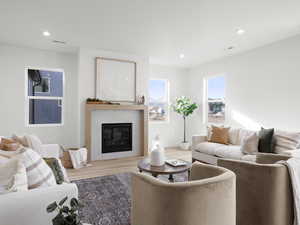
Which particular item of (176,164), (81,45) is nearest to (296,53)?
(176,164)

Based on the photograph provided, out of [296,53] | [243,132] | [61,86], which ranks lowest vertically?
[243,132]

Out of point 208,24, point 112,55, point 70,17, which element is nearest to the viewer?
point 70,17

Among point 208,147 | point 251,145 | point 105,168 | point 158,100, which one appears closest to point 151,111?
point 158,100

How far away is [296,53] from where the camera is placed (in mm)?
3383

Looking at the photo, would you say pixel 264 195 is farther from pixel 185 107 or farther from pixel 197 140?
pixel 185 107

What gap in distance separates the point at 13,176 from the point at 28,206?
0.24 metres

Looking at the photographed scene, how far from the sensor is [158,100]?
579 centimetres

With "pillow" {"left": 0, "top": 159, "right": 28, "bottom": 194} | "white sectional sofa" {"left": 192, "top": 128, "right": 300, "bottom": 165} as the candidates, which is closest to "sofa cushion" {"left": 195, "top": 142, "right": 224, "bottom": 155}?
"white sectional sofa" {"left": 192, "top": 128, "right": 300, "bottom": 165}

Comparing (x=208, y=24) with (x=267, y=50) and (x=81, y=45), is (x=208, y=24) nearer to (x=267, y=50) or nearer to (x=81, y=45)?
(x=267, y=50)

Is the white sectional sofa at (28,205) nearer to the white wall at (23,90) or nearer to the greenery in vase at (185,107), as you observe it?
the white wall at (23,90)

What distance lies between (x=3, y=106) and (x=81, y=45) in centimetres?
215

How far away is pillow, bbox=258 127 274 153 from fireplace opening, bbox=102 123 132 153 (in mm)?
2861

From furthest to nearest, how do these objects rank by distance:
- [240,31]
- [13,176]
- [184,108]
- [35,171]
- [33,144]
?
[184,108] < [240,31] < [33,144] < [35,171] < [13,176]

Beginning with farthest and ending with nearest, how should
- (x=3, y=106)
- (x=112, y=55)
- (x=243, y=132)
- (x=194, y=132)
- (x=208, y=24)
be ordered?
(x=194, y=132) → (x=112, y=55) → (x=3, y=106) → (x=243, y=132) → (x=208, y=24)
